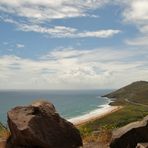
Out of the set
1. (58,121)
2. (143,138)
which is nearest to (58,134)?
(58,121)

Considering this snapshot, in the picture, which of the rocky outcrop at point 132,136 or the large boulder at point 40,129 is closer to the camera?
the rocky outcrop at point 132,136

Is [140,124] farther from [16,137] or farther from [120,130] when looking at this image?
[16,137]

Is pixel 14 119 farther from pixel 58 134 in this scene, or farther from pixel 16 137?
pixel 58 134

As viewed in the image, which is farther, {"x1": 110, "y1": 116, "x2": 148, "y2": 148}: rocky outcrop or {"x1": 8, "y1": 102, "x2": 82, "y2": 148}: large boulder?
Answer: {"x1": 8, "y1": 102, "x2": 82, "y2": 148}: large boulder

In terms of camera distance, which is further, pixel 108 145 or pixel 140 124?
pixel 108 145

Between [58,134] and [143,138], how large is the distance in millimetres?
5411

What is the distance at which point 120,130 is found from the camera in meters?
21.4

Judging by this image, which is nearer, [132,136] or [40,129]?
[132,136]

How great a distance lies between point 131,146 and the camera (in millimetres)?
20656

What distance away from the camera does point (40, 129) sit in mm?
21828

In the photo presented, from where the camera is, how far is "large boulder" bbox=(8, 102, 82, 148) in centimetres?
2156

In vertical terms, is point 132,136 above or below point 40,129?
below

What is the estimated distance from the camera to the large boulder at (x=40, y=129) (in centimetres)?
2156

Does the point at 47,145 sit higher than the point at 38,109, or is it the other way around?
the point at 38,109
